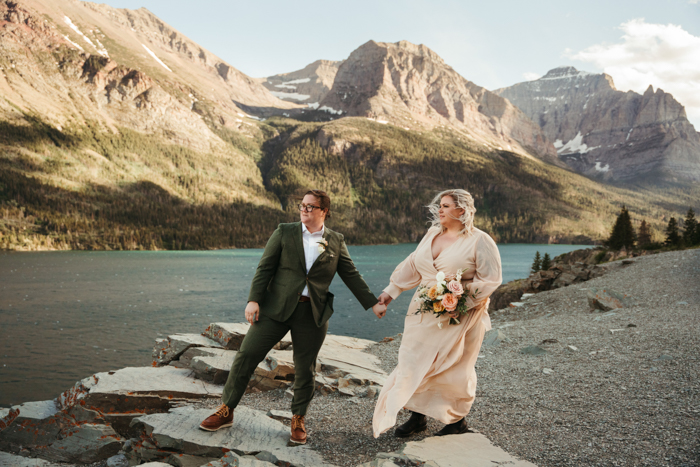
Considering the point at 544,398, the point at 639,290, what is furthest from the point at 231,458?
the point at 639,290

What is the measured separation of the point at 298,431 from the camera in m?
4.85

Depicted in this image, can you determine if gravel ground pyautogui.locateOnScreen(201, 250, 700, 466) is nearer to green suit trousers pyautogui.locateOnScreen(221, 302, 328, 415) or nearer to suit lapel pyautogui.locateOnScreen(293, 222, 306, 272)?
green suit trousers pyautogui.locateOnScreen(221, 302, 328, 415)

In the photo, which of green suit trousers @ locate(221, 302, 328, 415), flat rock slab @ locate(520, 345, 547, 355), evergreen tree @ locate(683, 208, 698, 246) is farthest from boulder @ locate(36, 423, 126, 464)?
evergreen tree @ locate(683, 208, 698, 246)

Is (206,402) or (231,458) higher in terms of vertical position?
(231,458)

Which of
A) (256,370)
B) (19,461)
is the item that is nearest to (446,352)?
(256,370)

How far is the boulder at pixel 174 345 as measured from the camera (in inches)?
348

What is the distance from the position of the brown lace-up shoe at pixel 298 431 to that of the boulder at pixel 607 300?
42.3ft

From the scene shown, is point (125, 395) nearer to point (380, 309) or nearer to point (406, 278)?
point (380, 309)

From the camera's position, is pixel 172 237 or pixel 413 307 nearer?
pixel 413 307

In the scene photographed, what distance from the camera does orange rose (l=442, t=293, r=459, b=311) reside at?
14.2ft

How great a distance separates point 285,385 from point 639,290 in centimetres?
1451

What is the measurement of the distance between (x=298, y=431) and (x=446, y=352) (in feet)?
6.44

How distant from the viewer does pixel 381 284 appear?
4888 cm

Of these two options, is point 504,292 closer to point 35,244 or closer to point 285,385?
point 285,385
